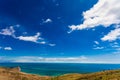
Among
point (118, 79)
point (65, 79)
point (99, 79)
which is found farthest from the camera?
point (65, 79)

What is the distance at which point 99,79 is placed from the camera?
51.9 meters

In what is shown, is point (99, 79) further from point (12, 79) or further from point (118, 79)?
point (12, 79)

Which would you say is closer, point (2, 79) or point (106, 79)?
point (106, 79)

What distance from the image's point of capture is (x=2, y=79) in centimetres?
8381

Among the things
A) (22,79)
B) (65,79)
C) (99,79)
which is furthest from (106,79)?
(22,79)

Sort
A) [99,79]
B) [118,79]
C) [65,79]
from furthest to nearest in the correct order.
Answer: [65,79], [99,79], [118,79]

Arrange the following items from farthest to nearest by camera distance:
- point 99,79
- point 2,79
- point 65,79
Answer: point 2,79
point 65,79
point 99,79

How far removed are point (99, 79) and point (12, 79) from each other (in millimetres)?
46132

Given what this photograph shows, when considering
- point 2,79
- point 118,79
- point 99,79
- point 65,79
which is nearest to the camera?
point 118,79

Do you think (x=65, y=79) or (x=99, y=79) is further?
(x=65, y=79)

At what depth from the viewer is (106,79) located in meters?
49.2

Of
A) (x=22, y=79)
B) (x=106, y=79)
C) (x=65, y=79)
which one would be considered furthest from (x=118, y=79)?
(x=22, y=79)

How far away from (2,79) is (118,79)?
5367 centimetres

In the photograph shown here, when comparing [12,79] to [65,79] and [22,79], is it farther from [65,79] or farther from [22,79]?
[65,79]
